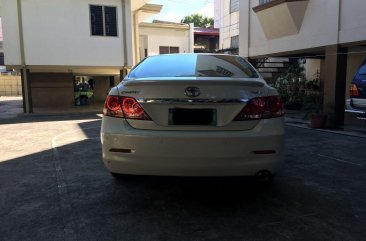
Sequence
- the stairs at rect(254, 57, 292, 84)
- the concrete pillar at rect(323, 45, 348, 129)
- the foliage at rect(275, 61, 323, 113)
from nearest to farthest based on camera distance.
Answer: the concrete pillar at rect(323, 45, 348, 129)
the foliage at rect(275, 61, 323, 113)
the stairs at rect(254, 57, 292, 84)

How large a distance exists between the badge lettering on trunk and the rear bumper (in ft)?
1.13

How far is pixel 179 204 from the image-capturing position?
146 inches

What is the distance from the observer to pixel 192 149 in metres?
3.18

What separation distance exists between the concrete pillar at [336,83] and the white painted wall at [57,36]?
383 inches

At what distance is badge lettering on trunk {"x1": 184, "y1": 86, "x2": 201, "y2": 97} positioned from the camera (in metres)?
3.27

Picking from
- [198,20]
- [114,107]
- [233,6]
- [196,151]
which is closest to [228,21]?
[233,6]

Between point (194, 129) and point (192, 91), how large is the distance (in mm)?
347

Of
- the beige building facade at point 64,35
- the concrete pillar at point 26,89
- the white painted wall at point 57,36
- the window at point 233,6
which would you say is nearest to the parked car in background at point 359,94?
the beige building facade at point 64,35

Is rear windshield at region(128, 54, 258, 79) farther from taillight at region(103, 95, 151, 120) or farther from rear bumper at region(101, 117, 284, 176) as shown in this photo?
rear bumper at region(101, 117, 284, 176)

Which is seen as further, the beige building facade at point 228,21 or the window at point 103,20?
the beige building facade at point 228,21

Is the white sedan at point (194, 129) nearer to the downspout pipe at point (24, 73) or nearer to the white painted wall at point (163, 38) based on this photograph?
the downspout pipe at point (24, 73)

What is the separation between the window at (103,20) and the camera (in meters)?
15.7

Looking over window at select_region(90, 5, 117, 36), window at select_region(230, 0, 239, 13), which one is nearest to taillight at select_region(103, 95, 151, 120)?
window at select_region(90, 5, 117, 36)

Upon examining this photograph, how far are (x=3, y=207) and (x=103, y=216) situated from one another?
3.68ft
